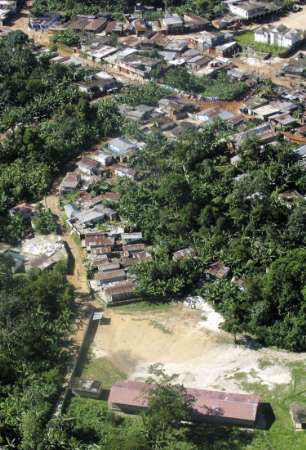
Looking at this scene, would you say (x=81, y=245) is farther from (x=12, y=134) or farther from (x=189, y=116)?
(x=189, y=116)

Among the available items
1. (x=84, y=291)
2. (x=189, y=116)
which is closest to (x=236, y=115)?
(x=189, y=116)

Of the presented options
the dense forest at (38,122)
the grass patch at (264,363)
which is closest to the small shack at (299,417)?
the grass patch at (264,363)

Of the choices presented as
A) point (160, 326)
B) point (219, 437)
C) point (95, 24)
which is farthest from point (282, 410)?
point (95, 24)

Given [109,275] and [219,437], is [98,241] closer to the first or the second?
[109,275]

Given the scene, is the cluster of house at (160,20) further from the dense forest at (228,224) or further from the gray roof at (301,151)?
the gray roof at (301,151)

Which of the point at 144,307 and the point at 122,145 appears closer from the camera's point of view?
the point at 144,307
